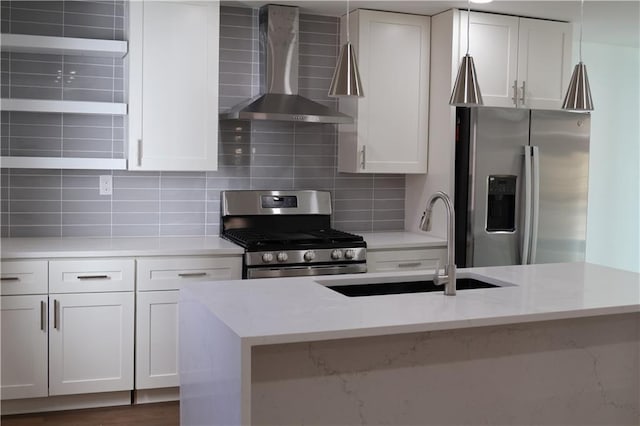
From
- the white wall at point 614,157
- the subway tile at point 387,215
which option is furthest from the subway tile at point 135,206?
the white wall at point 614,157

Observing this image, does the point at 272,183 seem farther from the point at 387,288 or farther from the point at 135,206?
the point at 387,288

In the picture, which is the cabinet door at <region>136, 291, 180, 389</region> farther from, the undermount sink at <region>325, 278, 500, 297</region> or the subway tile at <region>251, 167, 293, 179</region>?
the undermount sink at <region>325, 278, 500, 297</region>

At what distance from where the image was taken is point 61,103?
414 centimetres

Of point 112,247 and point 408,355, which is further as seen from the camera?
point 112,247

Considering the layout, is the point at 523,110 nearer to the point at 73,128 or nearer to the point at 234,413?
the point at 73,128

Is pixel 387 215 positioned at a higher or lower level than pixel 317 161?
lower

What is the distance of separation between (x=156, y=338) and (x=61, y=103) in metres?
1.42

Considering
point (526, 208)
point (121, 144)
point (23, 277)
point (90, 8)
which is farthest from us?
point (526, 208)

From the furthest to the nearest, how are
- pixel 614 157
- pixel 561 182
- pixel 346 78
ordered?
pixel 614 157 < pixel 561 182 < pixel 346 78

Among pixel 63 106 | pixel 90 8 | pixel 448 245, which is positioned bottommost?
pixel 448 245

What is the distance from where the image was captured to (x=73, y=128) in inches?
174

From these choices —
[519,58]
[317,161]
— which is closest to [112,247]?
[317,161]

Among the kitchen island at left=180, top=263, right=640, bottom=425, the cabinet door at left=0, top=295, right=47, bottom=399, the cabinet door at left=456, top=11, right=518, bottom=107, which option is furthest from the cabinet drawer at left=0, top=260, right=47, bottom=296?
the cabinet door at left=456, top=11, right=518, bottom=107

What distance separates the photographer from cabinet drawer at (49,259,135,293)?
3.90 metres
